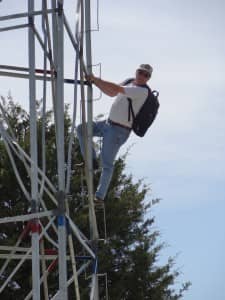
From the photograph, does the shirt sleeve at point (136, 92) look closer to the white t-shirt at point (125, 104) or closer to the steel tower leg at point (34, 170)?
the white t-shirt at point (125, 104)

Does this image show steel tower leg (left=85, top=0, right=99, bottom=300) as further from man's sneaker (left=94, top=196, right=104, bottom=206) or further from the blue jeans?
man's sneaker (left=94, top=196, right=104, bottom=206)

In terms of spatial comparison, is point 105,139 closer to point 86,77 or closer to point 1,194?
point 86,77

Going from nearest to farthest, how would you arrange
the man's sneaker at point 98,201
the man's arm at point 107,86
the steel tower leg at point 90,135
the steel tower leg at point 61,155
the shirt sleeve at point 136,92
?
the steel tower leg at point 61,155 < the steel tower leg at point 90,135 < the man's arm at point 107,86 < the shirt sleeve at point 136,92 < the man's sneaker at point 98,201

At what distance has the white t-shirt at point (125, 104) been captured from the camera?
29.5 ft

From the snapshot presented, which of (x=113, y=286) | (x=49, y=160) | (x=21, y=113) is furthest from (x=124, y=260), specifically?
(x=21, y=113)

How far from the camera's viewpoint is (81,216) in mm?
19406

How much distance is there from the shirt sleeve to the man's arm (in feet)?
0.56

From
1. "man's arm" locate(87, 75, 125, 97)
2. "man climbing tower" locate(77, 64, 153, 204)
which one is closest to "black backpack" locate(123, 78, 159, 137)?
"man climbing tower" locate(77, 64, 153, 204)

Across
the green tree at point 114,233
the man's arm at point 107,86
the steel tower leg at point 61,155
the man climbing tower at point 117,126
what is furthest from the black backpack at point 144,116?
the green tree at point 114,233

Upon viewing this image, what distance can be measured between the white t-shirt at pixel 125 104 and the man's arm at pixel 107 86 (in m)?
0.27

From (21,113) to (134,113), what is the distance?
13112 mm

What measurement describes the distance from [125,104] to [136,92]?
20 centimetres

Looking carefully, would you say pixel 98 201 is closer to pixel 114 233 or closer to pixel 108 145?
pixel 108 145

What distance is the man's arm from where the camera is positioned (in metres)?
8.55
